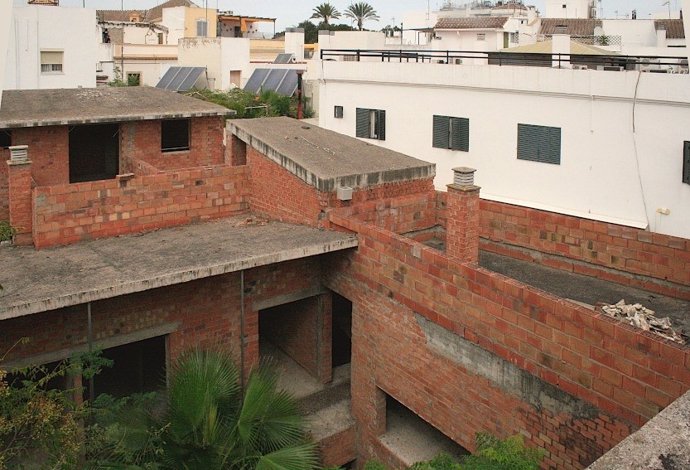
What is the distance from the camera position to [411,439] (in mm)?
11672

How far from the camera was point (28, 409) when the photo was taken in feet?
24.5

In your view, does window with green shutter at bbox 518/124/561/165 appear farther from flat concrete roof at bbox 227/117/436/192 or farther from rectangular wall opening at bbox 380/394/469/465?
rectangular wall opening at bbox 380/394/469/465

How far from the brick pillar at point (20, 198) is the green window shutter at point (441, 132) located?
11101 millimetres

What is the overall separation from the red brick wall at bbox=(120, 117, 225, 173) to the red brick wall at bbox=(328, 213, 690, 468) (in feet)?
25.0

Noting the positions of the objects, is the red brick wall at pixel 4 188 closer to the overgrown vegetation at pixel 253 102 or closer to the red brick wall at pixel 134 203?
the red brick wall at pixel 134 203

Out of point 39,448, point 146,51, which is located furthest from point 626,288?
point 146,51

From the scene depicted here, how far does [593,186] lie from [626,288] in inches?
206

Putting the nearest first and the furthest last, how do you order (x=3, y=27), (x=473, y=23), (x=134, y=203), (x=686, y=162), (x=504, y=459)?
(x=3, y=27), (x=504, y=459), (x=134, y=203), (x=686, y=162), (x=473, y=23)

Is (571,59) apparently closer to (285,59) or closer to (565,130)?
(565,130)

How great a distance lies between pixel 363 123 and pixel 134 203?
1063 cm

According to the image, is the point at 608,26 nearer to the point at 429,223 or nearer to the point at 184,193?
the point at 429,223

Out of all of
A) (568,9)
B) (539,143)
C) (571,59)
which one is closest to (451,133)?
(539,143)

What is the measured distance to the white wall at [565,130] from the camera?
15094mm

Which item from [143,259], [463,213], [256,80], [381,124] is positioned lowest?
[143,259]
